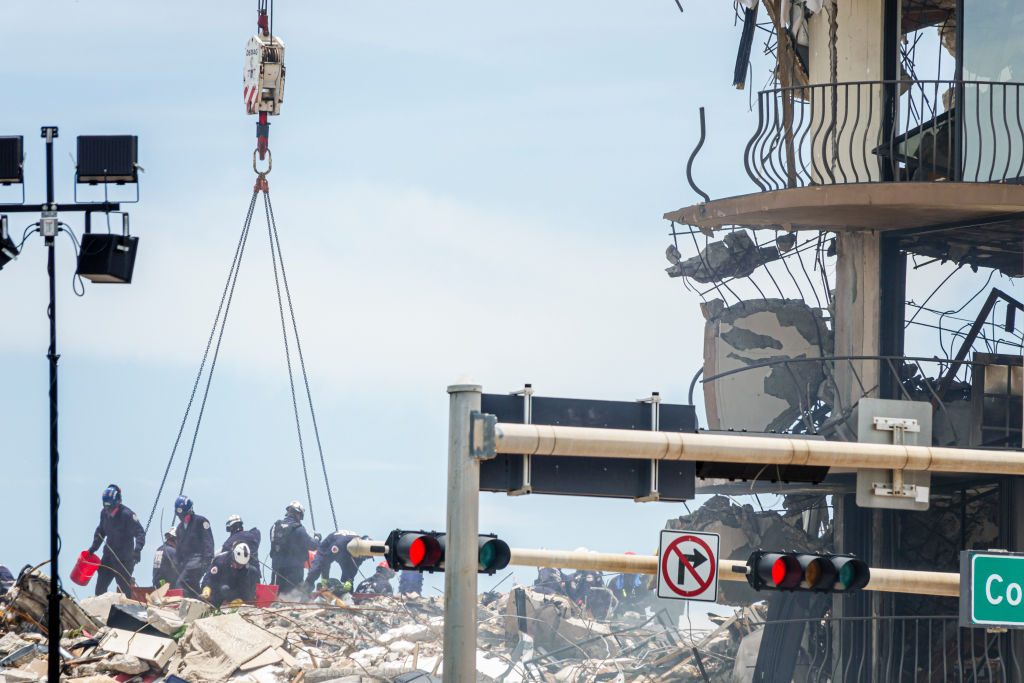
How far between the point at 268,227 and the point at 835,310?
8.04m

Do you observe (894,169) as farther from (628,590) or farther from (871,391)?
(628,590)

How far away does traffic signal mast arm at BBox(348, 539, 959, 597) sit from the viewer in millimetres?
9641

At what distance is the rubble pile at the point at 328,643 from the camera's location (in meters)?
17.0

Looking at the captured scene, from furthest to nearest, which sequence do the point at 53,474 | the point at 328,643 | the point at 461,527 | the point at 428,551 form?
1. the point at 328,643
2. the point at 53,474
3. the point at 428,551
4. the point at 461,527

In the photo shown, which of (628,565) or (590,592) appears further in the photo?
(590,592)

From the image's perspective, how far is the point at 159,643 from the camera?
57.1 feet

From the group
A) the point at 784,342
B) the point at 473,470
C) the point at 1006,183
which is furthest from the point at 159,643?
the point at 1006,183

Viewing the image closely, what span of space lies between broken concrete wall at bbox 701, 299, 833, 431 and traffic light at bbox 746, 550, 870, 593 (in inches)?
357

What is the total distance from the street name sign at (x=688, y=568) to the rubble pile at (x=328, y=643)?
5.17 m

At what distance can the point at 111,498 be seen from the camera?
21.6 m

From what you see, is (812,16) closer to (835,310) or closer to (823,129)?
Answer: (823,129)

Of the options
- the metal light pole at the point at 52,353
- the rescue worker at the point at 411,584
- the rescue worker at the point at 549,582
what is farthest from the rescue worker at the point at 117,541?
the metal light pole at the point at 52,353

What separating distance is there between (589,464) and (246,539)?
40.7 feet

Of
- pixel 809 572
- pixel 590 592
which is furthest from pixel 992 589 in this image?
pixel 590 592
